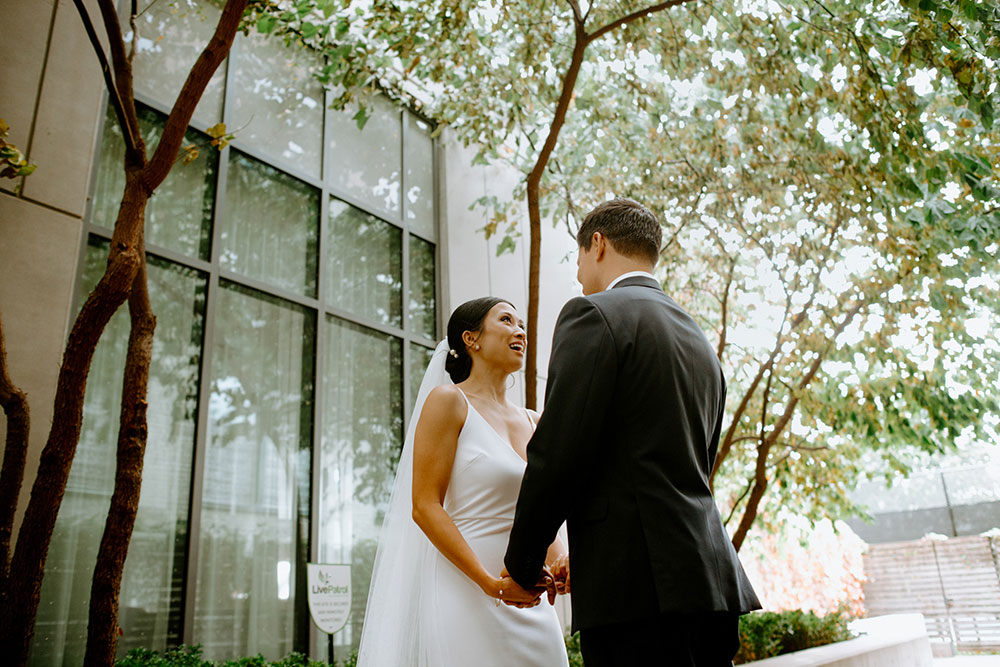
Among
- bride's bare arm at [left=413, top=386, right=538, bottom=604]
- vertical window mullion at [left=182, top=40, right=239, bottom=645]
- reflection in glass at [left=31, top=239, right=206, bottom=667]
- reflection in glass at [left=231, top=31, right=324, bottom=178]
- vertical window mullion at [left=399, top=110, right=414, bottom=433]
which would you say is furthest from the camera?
vertical window mullion at [left=399, top=110, right=414, bottom=433]

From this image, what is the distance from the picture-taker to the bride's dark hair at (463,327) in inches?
126

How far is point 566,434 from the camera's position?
1941 mm

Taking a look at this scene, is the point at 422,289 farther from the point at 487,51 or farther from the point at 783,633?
the point at 783,633

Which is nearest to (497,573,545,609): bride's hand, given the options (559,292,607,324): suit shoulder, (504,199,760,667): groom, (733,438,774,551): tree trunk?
(504,199,760,667): groom

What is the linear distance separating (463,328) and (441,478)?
0.74m

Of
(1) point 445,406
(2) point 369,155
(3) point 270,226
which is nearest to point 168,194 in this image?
(3) point 270,226

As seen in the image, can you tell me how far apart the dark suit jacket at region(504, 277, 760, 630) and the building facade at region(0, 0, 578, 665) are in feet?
12.8

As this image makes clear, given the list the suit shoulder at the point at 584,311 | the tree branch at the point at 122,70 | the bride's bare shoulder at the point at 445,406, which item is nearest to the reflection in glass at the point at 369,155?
the tree branch at the point at 122,70

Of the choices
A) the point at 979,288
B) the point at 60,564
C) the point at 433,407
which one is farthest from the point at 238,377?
the point at 979,288

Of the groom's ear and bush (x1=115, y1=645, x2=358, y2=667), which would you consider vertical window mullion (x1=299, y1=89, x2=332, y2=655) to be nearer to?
bush (x1=115, y1=645, x2=358, y2=667)

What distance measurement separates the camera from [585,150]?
8.21 metres

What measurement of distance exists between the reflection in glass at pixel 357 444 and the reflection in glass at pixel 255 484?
0.29 meters

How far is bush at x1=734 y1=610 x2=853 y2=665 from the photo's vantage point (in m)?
7.68

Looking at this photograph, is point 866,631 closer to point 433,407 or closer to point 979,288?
point 979,288
